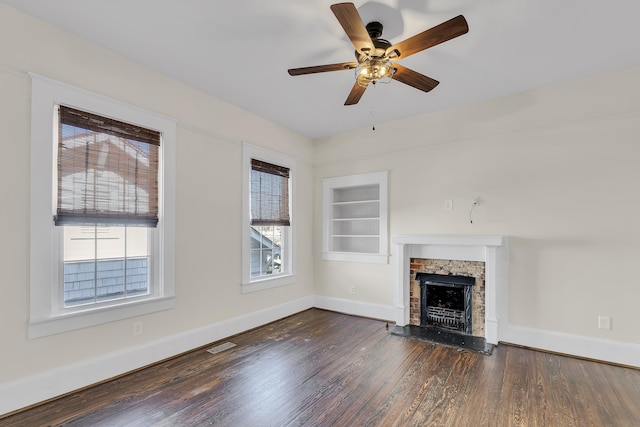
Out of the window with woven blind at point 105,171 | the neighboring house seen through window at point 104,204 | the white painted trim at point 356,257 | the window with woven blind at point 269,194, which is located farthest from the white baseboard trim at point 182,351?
the window with woven blind at point 269,194

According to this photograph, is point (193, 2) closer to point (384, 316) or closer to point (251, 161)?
point (251, 161)

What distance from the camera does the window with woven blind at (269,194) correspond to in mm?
4207

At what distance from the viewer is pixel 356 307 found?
15.4ft

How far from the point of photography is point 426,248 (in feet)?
13.4

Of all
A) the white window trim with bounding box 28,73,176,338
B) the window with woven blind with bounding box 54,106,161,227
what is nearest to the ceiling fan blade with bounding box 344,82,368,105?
the window with woven blind with bounding box 54,106,161,227

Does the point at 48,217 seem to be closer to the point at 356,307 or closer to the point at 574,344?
the point at 356,307

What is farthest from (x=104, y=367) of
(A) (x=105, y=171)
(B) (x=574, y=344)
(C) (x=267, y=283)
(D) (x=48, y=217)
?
(B) (x=574, y=344)

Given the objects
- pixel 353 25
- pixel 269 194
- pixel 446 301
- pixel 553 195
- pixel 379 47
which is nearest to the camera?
pixel 353 25

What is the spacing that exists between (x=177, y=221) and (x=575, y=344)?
14.3ft

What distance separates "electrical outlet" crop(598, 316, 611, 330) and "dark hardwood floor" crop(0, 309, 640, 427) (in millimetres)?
362

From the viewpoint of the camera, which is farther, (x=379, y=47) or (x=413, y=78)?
(x=413, y=78)

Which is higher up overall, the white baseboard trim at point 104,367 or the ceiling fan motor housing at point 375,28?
the ceiling fan motor housing at point 375,28

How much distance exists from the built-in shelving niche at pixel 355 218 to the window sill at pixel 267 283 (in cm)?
75

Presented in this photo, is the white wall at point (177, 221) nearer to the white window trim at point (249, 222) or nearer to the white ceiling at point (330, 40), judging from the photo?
the white window trim at point (249, 222)
